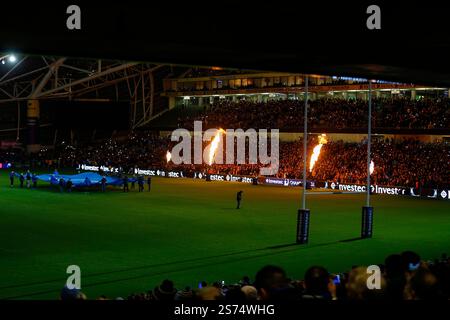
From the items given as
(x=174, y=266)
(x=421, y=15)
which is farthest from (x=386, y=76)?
Answer: (x=174, y=266)

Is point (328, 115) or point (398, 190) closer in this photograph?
point (398, 190)

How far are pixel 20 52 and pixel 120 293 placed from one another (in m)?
8.01

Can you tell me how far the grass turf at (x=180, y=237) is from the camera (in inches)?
795

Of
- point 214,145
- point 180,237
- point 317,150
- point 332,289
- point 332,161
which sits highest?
point 214,145

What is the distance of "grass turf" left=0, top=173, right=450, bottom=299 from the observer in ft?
66.3

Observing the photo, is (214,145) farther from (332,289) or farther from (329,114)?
(332,289)

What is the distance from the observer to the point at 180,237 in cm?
2761

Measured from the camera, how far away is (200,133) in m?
70.4

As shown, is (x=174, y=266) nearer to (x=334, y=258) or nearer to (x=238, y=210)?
(x=334, y=258)

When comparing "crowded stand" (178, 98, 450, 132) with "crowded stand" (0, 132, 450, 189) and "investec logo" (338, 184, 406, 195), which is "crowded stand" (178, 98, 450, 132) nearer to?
"crowded stand" (0, 132, 450, 189)

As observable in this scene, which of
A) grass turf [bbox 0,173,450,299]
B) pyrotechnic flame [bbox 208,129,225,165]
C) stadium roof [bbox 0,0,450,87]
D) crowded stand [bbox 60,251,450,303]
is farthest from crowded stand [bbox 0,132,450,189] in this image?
crowded stand [bbox 60,251,450,303]

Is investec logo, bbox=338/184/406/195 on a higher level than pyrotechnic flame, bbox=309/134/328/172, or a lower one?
lower

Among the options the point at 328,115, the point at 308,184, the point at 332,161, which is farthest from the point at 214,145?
the point at 308,184

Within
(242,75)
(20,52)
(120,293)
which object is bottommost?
(120,293)
